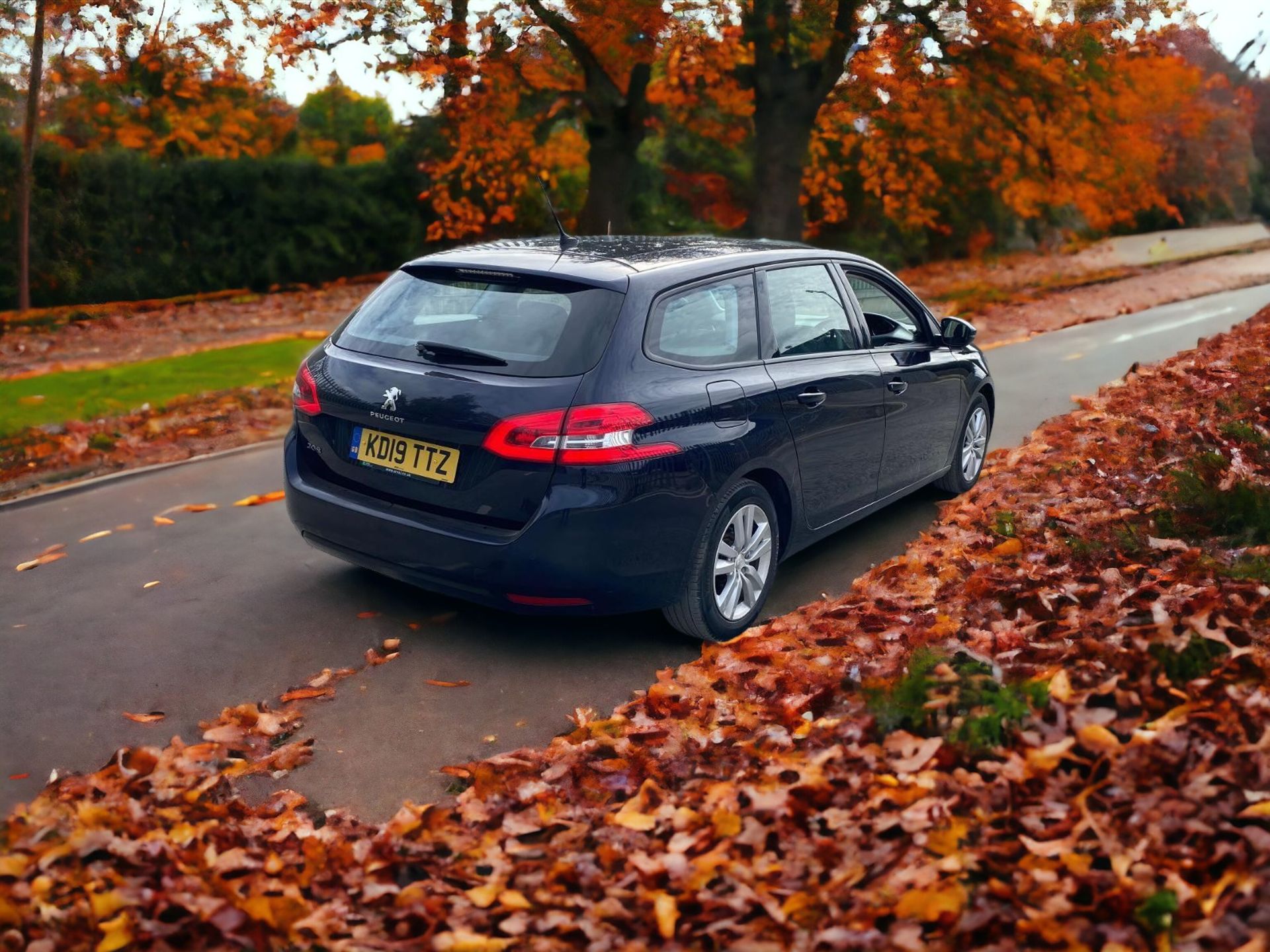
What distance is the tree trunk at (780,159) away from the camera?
1794cm

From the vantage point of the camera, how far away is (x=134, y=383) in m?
12.2

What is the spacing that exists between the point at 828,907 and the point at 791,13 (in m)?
15.7

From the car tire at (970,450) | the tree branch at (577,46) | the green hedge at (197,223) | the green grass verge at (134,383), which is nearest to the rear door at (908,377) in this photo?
the car tire at (970,450)

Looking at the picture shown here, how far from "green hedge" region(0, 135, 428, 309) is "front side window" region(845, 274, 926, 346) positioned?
15.5m

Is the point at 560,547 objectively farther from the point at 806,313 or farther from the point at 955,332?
the point at 955,332

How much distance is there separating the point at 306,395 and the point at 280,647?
1104mm

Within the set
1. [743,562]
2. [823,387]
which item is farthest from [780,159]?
[743,562]

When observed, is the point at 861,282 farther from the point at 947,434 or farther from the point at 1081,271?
the point at 1081,271

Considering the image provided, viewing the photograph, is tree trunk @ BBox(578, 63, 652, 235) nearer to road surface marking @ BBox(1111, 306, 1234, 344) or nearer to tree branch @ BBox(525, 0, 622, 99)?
tree branch @ BBox(525, 0, 622, 99)

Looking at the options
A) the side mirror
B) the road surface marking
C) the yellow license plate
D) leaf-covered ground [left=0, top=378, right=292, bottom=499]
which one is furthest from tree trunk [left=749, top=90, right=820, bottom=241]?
the yellow license plate

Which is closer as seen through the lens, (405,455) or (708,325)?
(405,455)

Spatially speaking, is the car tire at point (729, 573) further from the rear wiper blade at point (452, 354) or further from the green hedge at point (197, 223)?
the green hedge at point (197, 223)

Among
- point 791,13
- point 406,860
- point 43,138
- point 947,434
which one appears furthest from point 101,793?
point 43,138

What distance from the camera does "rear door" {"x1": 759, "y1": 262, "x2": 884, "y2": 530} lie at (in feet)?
18.8
